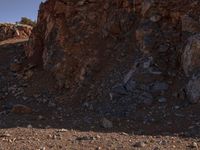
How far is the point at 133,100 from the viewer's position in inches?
397

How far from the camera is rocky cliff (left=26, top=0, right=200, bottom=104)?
33.8ft

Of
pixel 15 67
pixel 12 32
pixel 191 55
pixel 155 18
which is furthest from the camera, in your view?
pixel 12 32

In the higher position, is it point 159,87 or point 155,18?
point 155,18

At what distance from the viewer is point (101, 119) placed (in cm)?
950

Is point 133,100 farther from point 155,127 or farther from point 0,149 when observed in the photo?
point 0,149

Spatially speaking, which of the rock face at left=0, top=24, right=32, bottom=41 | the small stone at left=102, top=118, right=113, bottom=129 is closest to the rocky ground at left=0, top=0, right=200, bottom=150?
the small stone at left=102, top=118, right=113, bottom=129

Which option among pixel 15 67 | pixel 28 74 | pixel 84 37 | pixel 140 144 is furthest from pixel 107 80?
pixel 15 67

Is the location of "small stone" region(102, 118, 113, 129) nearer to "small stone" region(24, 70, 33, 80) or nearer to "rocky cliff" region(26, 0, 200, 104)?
"rocky cliff" region(26, 0, 200, 104)

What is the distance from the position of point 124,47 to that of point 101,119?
292 cm

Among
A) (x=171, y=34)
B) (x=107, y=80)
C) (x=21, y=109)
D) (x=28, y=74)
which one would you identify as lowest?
(x=21, y=109)

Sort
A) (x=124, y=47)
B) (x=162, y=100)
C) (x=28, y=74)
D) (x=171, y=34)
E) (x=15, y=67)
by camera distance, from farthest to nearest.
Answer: (x=15, y=67) → (x=28, y=74) → (x=124, y=47) → (x=171, y=34) → (x=162, y=100)

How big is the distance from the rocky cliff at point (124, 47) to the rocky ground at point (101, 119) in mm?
165

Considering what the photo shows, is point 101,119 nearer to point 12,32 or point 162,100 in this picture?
point 162,100

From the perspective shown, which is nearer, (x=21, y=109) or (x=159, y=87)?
(x=159, y=87)
